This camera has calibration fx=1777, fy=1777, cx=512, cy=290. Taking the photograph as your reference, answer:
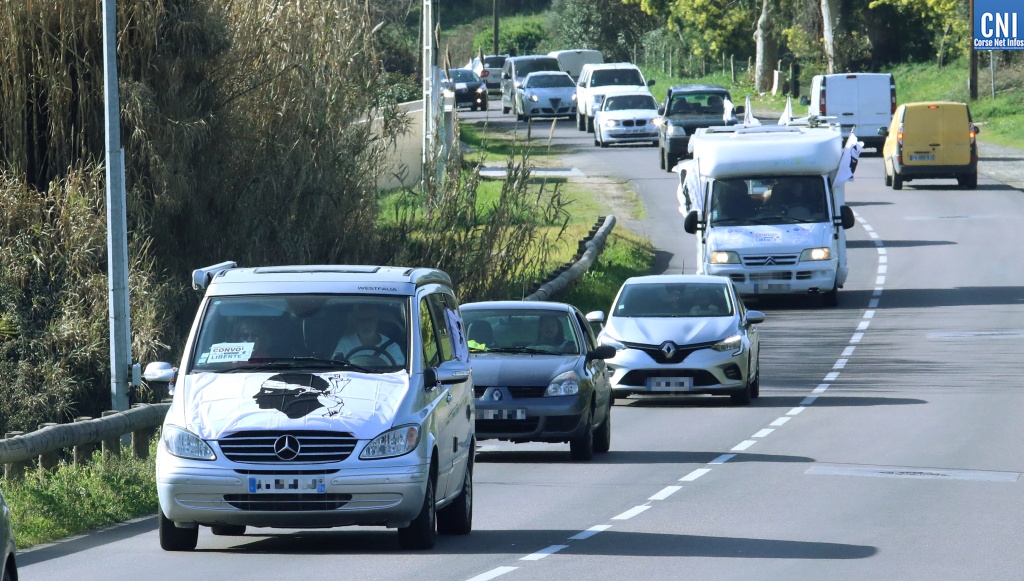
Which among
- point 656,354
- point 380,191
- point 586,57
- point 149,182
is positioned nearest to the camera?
point 656,354

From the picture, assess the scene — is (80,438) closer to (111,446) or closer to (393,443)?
(111,446)

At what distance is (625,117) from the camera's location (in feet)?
196

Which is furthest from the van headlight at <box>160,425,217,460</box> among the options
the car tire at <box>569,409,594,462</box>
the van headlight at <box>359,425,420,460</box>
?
the car tire at <box>569,409,594,462</box>

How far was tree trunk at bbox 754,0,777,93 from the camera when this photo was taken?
8306cm

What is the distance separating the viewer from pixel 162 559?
10805mm

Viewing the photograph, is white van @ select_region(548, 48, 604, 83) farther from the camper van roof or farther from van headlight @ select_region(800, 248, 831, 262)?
van headlight @ select_region(800, 248, 831, 262)

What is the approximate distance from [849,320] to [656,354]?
1045 cm

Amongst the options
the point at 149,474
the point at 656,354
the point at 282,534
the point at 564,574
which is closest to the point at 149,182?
the point at 656,354

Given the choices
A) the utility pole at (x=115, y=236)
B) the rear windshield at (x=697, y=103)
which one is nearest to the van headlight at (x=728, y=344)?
the utility pole at (x=115, y=236)

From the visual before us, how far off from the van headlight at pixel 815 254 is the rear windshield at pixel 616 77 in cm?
3321

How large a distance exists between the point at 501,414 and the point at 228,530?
5.20 meters

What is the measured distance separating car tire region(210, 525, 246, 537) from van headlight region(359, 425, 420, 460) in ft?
4.44

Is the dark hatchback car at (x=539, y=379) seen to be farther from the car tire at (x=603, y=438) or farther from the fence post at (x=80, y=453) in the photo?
the fence post at (x=80, y=453)

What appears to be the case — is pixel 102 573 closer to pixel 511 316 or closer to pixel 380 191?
pixel 511 316
